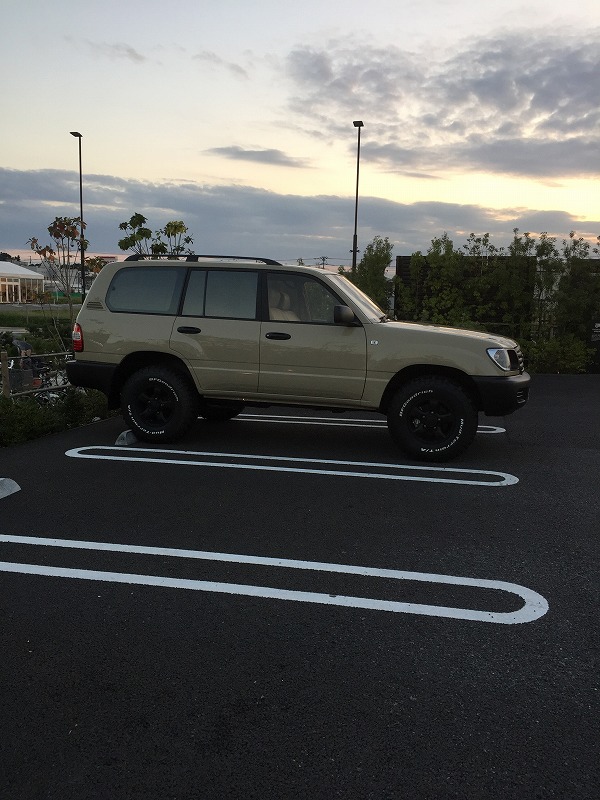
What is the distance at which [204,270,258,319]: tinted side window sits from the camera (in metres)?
7.62

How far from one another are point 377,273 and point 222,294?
36.7 feet

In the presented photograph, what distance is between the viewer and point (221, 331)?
7.58 m

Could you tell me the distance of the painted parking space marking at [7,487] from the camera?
5.79 m

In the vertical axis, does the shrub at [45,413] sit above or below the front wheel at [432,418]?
below

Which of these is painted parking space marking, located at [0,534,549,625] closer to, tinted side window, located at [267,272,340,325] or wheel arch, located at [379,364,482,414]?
wheel arch, located at [379,364,482,414]

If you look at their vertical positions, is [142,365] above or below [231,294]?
below

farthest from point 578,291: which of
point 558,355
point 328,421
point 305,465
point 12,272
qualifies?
point 12,272

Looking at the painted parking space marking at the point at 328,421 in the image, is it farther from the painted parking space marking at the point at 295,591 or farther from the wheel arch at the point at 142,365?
the painted parking space marking at the point at 295,591

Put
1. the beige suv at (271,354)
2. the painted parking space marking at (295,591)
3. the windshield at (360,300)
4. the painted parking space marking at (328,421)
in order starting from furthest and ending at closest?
the painted parking space marking at (328,421), the windshield at (360,300), the beige suv at (271,354), the painted parking space marking at (295,591)

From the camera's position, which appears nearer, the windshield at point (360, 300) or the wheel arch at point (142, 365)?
the windshield at point (360, 300)

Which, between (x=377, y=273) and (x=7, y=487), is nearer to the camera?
(x=7, y=487)

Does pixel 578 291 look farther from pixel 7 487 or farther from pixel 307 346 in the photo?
pixel 7 487

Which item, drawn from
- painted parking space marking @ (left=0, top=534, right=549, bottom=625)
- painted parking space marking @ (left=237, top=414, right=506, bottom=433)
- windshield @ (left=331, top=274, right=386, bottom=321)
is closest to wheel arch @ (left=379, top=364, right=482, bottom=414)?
windshield @ (left=331, top=274, right=386, bottom=321)

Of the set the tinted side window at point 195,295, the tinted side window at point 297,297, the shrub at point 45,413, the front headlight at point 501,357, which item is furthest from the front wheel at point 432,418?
the shrub at point 45,413
